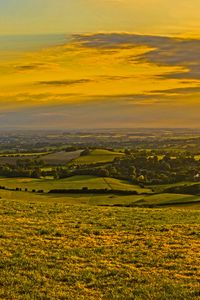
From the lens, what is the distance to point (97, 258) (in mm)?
17531

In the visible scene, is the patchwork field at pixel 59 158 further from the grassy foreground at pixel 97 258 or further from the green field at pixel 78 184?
the grassy foreground at pixel 97 258

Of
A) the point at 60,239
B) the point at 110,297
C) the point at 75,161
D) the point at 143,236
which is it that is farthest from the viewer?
the point at 75,161

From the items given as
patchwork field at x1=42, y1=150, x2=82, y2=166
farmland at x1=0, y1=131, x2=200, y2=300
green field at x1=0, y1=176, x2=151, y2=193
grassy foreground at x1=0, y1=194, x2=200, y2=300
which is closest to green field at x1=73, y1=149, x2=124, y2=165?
patchwork field at x1=42, y1=150, x2=82, y2=166

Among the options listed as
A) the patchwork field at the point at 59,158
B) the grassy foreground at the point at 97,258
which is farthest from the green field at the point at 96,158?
the grassy foreground at the point at 97,258

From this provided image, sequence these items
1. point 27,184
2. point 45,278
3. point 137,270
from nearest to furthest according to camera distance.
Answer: point 45,278, point 137,270, point 27,184

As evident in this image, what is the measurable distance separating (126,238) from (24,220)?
6.99 m

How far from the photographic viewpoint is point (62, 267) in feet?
52.5

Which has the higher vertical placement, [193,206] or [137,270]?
[137,270]

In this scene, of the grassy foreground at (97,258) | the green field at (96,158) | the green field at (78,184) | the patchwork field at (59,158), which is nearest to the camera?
the grassy foreground at (97,258)

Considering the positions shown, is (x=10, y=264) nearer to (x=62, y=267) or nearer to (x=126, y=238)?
(x=62, y=267)

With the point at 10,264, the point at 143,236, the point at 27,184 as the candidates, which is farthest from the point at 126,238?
the point at 27,184

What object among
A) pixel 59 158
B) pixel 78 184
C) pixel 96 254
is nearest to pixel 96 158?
pixel 59 158

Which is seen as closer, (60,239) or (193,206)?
(60,239)

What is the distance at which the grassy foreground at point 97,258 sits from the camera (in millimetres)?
13797
